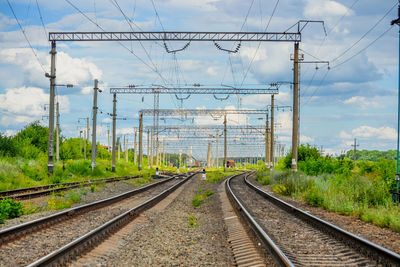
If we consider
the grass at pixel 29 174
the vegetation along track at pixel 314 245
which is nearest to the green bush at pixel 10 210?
the vegetation along track at pixel 314 245

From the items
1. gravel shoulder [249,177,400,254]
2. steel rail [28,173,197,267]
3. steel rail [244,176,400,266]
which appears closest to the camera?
steel rail [28,173,197,267]

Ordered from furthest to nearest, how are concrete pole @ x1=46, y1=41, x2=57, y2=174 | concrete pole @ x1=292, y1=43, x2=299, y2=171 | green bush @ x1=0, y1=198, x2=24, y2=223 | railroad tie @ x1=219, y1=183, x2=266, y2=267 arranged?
concrete pole @ x1=46, y1=41, x2=57, y2=174, concrete pole @ x1=292, y1=43, x2=299, y2=171, green bush @ x1=0, y1=198, x2=24, y2=223, railroad tie @ x1=219, y1=183, x2=266, y2=267

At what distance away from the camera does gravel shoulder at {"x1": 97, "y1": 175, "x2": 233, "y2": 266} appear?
837cm

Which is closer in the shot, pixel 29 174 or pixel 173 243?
pixel 173 243

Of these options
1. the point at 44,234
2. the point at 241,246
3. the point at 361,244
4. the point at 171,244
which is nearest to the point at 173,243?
the point at 171,244

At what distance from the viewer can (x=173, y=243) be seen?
1026cm

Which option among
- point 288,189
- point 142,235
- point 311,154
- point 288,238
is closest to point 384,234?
point 288,238

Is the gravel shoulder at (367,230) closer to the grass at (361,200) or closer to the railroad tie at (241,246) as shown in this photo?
the grass at (361,200)

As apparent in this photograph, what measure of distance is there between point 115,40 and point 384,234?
20.3 m

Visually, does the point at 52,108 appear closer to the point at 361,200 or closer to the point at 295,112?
the point at 295,112

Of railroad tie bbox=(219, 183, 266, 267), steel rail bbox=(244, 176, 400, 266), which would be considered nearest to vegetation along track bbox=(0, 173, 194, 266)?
railroad tie bbox=(219, 183, 266, 267)

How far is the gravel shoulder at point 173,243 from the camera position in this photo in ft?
27.5

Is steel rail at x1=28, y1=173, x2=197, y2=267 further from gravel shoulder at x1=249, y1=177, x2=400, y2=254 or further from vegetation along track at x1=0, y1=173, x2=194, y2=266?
gravel shoulder at x1=249, y1=177, x2=400, y2=254

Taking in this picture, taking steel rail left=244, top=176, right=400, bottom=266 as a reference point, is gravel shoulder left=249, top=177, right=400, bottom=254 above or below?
below
